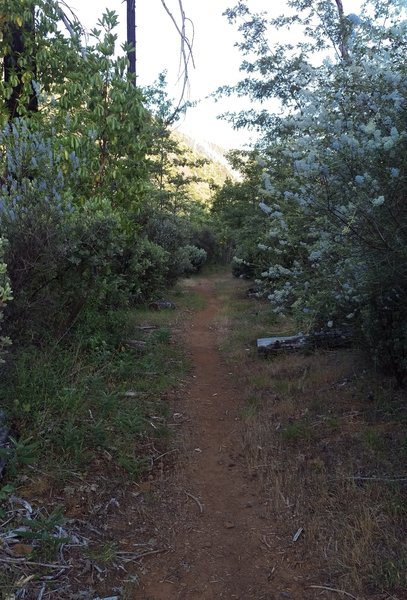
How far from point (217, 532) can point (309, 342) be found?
4.81 metres

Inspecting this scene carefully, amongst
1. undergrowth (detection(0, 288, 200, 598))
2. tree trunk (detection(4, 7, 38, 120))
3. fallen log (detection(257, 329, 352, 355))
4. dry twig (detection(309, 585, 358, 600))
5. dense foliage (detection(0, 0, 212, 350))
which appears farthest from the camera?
fallen log (detection(257, 329, 352, 355))

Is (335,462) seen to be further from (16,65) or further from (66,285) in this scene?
(16,65)

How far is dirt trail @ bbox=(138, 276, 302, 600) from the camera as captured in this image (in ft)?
10.2

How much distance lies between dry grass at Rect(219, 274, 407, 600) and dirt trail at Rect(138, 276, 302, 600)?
0.58 ft

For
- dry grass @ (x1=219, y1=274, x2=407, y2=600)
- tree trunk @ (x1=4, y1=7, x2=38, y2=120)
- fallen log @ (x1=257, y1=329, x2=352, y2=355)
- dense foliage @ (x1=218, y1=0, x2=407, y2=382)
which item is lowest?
dry grass @ (x1=219, y1=274, x2=407, y2=600)

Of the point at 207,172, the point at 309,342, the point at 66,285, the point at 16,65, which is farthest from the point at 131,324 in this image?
the point at 207,172

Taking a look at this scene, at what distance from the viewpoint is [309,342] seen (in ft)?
26.5

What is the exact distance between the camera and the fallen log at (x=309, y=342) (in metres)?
7.71

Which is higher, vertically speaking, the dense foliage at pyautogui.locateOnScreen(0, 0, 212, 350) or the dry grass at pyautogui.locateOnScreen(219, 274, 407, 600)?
the dense foliage at pyautogui.locateOnScreen(0, 0, 212, 350)

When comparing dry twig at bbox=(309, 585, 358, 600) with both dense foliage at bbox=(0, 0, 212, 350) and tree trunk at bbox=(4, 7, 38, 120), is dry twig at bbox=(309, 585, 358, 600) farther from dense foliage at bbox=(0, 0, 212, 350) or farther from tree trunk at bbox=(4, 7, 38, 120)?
tree trunk at bbox=(4, 7, 38, 120)

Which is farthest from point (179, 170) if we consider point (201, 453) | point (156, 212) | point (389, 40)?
point (201, 453)

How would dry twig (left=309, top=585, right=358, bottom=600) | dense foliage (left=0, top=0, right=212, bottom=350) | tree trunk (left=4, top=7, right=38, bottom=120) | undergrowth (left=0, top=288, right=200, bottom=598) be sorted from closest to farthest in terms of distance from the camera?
dry twig (left=309, top=585, right=358, bottom=600), undergrowth (left=0, top=288, right=200, bottom=598), dense foliage (left=0, top=0, right=212, bottom=350), tree trunk (left=4, top=7, right=38, bottom=120)

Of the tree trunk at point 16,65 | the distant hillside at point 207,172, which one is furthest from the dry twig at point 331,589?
the distant hillside at point 207,172

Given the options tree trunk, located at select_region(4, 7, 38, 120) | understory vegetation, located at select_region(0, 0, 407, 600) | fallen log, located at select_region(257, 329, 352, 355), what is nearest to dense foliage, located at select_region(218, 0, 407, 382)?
understory vegetation, located at select_region(0, 0, 407, 600)
